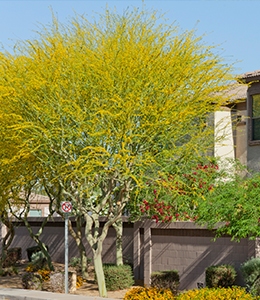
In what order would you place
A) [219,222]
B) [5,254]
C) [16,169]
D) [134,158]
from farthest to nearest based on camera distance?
[5,254] < [16,169] < [219,222] < [134,158]

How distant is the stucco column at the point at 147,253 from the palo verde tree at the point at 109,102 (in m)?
2.63

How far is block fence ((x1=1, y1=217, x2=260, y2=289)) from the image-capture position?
21.3 m

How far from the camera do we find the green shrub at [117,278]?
23.2 m

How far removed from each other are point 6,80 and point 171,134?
18.7 ft

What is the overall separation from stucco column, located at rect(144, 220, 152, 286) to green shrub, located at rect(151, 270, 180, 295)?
5.94 ft

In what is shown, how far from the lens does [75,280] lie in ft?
78.2

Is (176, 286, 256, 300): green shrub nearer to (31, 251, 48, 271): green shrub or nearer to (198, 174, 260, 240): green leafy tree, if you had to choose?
(198, 174, 260, 240): green leafy tree

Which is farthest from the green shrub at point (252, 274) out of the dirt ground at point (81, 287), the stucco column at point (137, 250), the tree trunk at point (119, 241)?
the tree trunk at point (119, 241)

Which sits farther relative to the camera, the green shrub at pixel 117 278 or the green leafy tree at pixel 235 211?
the green shrub at pixel 117 278

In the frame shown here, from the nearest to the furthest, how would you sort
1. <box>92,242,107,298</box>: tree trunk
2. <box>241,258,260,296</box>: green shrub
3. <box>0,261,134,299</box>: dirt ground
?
<box>241,258,260,296</box>: green shrub < <box>92,242,107,298</box>: tree trunk < <box>0,261,134,299</box>: dirt ground

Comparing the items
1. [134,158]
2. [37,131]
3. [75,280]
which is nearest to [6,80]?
[37,131]

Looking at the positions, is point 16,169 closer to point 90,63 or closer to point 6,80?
point 6,80

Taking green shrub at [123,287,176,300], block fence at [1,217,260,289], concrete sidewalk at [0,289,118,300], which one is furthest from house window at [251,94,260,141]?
green shrub at [123,287,176,300]

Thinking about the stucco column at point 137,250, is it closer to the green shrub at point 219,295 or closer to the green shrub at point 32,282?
the green shrub at point 32,282
